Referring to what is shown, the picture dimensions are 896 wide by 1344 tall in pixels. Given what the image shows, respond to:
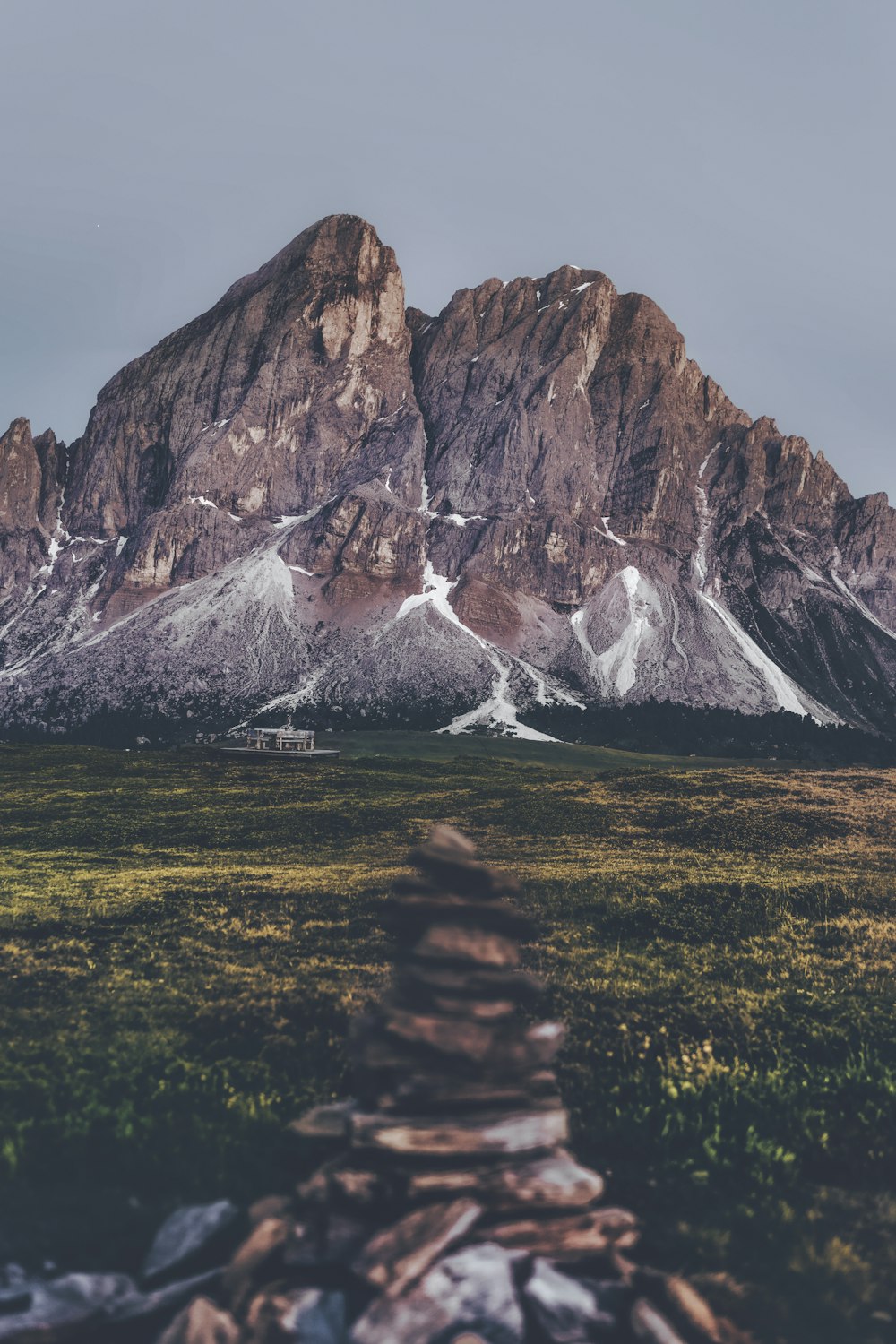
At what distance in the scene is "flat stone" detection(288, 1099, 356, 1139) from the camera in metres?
12.1

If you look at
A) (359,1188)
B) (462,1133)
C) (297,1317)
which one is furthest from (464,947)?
(297,1317)

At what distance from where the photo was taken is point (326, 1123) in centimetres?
1231

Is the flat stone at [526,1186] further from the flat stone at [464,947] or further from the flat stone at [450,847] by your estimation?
the flat stone at [450,847]

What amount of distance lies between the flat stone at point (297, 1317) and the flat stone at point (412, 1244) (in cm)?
45

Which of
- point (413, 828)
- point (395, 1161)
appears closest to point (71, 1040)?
point (395, 1161)

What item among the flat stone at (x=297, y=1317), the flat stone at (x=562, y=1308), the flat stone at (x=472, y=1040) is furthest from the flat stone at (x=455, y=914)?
the flat stone at (x=297, y=1317)

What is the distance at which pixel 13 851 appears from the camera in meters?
40.3

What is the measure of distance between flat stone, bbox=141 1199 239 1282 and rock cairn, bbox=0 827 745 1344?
0.58ft

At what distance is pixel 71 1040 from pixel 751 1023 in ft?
45.4

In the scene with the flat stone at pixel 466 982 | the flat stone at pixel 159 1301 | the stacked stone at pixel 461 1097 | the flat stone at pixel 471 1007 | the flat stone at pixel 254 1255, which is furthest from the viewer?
the flat stone at pixel 466 982

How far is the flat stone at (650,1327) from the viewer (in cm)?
930

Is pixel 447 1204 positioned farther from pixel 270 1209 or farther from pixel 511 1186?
pixel 270 1209

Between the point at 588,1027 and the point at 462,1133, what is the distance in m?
7.19

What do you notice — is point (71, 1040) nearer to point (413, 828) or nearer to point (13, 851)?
point (13, 851)
